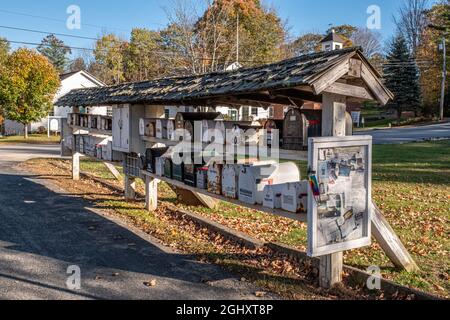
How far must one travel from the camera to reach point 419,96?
148 ft

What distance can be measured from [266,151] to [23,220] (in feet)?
15.7

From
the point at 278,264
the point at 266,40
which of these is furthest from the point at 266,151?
the point at 266,40

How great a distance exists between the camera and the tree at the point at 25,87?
3138 cm

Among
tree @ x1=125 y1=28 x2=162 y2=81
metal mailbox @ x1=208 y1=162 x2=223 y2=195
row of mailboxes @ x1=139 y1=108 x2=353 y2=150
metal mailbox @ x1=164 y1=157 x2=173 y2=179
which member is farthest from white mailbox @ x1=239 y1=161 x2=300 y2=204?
tree @ x1=125 y1=28 x2=162 y2=81

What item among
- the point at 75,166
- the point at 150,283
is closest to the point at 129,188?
the point at 75,166

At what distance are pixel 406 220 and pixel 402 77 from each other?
Result: 41356 millimetres

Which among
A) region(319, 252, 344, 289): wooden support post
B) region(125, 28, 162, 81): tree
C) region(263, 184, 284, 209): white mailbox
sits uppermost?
region(125, 28, 162, 81): tree

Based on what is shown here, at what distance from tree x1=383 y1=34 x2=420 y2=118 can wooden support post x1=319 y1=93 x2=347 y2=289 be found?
142ft

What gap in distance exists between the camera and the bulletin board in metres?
4.38

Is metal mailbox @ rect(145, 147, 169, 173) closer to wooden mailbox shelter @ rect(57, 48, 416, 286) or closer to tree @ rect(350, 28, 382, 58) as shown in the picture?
wooden mailbox shelter @ rect(57, 48, 416, 286)

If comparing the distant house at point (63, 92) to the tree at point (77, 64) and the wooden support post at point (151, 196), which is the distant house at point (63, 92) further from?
the wooden support post at point (151, 196)

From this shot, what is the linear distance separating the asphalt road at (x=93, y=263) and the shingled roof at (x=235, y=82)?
220cm

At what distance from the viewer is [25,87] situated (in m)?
31.8

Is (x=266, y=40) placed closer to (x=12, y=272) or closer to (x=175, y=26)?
(x=175, y=26)
